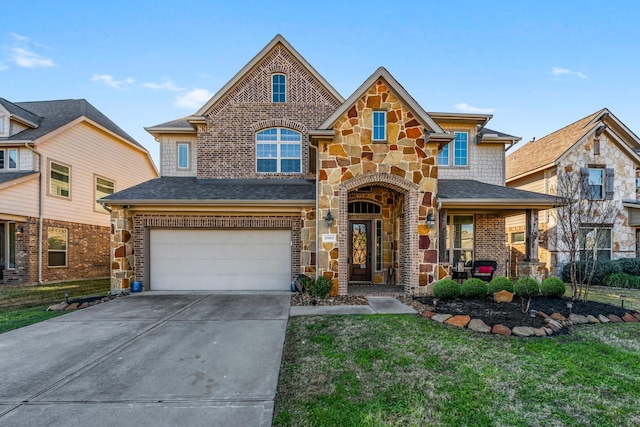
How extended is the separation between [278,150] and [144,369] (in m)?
9.10

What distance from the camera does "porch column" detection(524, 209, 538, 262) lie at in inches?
411

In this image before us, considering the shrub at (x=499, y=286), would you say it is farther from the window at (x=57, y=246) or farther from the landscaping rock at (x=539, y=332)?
the window at (x=57, y=246)

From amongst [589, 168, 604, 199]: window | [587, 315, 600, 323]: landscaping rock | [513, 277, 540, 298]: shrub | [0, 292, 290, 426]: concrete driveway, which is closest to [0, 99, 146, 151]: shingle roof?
[0, 292, 290, 426]: concrete driveway

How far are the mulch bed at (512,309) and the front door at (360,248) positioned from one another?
313 cm

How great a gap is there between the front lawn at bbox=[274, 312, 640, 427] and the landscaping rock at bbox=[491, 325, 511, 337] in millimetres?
227

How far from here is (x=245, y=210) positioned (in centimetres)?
1034

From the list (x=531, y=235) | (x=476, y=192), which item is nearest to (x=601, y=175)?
(x=531, y=235)

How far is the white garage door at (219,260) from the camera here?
34.8 ft

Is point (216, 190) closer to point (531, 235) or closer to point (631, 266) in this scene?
point (531, 235)

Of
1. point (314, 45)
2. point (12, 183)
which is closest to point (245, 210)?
point (314, 45)

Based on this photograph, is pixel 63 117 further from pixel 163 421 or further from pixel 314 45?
pixel 163 421

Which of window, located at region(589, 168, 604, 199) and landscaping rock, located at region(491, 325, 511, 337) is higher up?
window, located at region(589, 168, 604, 199)

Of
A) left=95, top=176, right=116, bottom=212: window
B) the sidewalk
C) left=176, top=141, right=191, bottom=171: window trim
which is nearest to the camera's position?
the sidewalk

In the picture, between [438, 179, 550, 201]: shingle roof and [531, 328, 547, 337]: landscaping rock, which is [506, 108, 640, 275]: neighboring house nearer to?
[438, 179, 550, 201]: shingle roof
